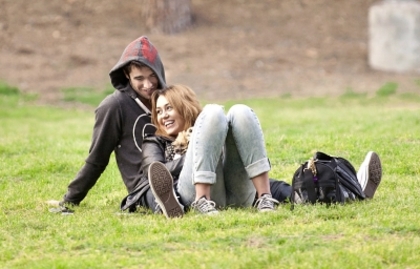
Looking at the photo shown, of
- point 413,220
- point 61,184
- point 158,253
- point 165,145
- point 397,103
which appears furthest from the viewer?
point 397,103

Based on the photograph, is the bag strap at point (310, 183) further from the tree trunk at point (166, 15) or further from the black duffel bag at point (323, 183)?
the tree trunk at point (166, 15)

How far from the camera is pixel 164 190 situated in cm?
607

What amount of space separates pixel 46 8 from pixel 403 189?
15.1 m

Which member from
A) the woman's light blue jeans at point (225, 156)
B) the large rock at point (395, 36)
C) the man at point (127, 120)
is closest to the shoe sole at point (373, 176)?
the woman's light blue jeans at point (225, 156)

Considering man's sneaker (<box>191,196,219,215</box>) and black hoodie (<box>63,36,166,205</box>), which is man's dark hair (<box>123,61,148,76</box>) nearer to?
black hoodie (<box>63,36,166,205</box>)

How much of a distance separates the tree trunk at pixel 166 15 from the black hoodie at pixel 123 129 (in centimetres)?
1329

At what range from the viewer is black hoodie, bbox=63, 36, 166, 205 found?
677 cm

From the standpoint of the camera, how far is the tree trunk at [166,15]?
2012 cm

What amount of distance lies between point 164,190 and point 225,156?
51cm

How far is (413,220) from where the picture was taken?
5840 millimetres

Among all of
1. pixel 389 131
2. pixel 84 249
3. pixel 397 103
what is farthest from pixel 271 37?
pixel 84 249

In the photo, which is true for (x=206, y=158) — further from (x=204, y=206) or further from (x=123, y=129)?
(x=123, y=129)

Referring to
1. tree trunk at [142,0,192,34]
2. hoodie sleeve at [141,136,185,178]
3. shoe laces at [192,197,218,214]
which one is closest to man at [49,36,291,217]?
hoodie sleeve at [141,136,185,178]

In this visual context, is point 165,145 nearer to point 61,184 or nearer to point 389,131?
point 61,184
